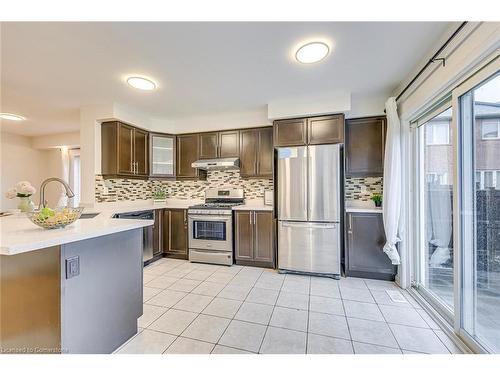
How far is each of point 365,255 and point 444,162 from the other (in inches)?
55.8

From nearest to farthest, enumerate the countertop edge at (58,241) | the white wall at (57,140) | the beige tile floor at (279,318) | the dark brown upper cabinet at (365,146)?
1. the countertop edge at (58,241)
2. the beige tile floor at (279,318)
3. the dark brown upper cabinet at (365,146)
4. the white wall at (57,140)

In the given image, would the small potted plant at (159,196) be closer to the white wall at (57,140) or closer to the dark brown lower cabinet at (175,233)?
the dark brown lower cabinet at (175,233)

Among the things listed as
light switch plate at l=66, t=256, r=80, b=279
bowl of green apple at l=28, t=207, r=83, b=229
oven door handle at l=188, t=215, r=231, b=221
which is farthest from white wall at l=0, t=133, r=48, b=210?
light switch plate at l=66, t=256, r=80, b=279

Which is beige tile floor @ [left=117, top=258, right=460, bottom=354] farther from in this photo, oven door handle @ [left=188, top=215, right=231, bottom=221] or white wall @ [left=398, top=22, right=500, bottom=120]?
white wall @ [left=398, top=22, right=500, bottom=120]

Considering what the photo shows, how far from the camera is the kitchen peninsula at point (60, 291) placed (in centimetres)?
120

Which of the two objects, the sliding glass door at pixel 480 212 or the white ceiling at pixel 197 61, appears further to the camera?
the white ceiling at pixel 197 61

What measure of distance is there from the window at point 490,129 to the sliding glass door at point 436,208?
1.30ft

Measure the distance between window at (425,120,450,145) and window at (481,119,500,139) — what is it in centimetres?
51

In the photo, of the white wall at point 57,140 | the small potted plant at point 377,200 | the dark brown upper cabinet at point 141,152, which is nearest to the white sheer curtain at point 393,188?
the small potted plant at point 377,200

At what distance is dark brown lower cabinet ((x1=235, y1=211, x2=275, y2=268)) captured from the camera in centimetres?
324

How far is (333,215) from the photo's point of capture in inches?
113
